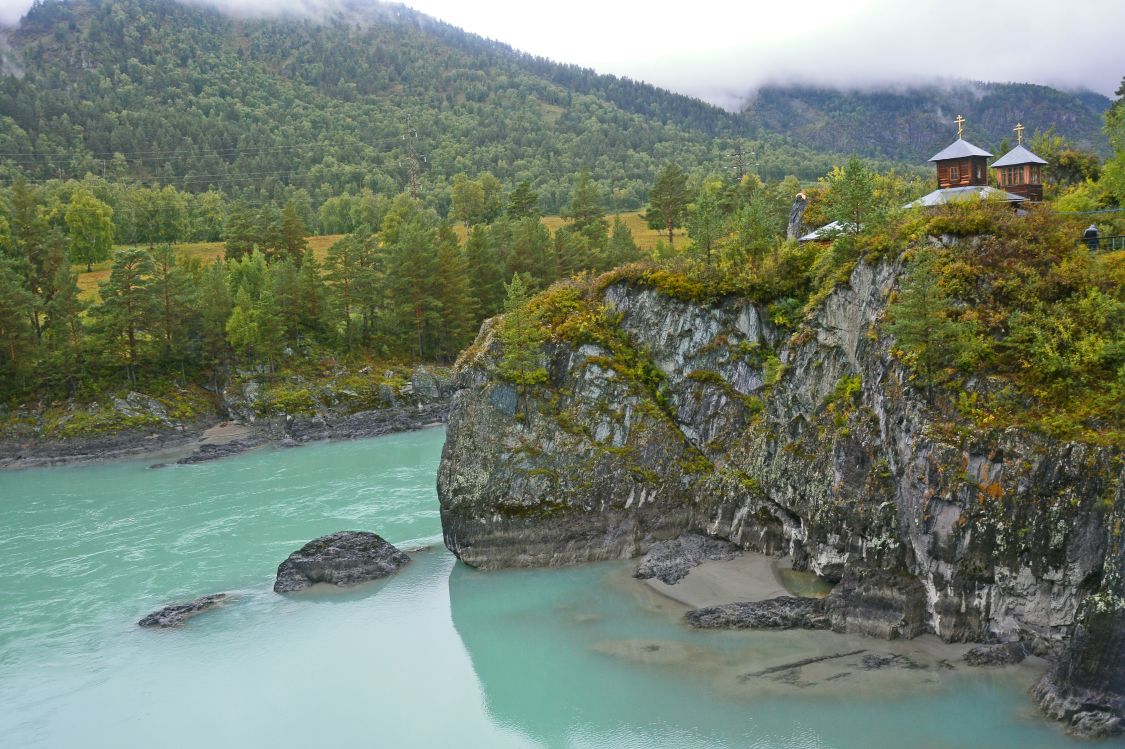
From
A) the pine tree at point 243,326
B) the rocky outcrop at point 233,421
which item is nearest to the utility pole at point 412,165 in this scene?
the pine tree at point 243,326

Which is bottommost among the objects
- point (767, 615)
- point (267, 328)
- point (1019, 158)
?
point (767, 615)

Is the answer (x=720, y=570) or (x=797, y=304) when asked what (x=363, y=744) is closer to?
(x=720, y=570)

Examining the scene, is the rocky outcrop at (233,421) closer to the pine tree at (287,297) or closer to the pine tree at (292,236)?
the pine tree at (287,297)

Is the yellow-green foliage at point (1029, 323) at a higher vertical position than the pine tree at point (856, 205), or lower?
lower

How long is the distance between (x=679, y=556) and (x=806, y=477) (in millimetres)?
5881

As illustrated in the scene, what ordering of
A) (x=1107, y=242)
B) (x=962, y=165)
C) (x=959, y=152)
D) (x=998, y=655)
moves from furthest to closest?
(x=962, y=165) → (x=959, y=152) → (x=1107, y=242) → (x=998, y=655)

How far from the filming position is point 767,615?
87.0ft

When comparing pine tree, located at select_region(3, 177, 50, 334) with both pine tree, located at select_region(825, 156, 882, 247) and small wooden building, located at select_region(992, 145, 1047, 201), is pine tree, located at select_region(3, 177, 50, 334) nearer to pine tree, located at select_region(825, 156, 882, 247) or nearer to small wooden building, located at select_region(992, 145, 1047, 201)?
pine tree, located at select_region(825, 156, 882, 247)

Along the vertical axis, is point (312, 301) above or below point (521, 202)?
below

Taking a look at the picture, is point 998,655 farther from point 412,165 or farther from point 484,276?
point 412,165

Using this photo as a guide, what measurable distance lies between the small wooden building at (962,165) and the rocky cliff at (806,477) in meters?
12.1

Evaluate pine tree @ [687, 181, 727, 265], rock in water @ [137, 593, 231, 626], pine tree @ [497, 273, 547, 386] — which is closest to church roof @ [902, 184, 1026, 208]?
pine tree @ [687, 181, 727, 265]

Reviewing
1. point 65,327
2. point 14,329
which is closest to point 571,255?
point 65,327

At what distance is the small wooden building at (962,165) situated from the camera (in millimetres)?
37188
